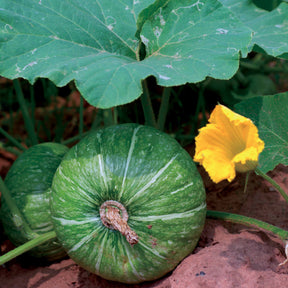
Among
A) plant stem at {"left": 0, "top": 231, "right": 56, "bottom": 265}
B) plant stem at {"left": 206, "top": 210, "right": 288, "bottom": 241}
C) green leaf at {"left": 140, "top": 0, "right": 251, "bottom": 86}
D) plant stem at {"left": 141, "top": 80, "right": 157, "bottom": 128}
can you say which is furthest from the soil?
green leaf at {"left": 140, "top": 0, "right": 251, "bottom": 86}

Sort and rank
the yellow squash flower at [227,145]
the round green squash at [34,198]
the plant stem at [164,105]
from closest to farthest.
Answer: the yellow squash flower at [227,145] < the round green squash at [34,198] < the plant stem at [164,105]

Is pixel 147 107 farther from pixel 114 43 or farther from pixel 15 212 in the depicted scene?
pixel 15 212

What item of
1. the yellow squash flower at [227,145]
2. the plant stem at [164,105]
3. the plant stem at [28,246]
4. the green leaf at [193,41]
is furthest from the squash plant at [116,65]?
the plant stem at [164,105]

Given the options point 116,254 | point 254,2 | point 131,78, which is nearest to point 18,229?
point 116,254

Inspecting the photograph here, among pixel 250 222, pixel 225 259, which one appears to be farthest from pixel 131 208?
pixel 250 222

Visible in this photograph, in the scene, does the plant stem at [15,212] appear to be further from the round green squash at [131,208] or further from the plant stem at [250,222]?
the plant stem at [250,222]

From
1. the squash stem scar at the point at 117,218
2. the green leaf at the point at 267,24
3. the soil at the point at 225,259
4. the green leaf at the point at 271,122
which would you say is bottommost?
the soil at the point at 225,259
